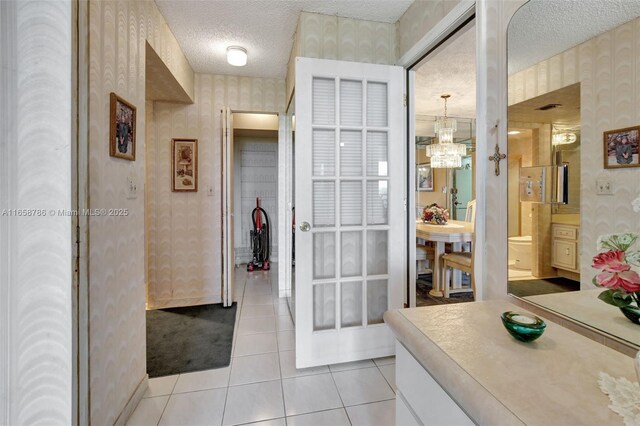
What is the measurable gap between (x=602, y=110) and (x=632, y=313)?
582mm

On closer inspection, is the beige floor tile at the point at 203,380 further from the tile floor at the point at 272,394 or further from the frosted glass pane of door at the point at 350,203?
the frosted glass pane of door at the point at 350,203

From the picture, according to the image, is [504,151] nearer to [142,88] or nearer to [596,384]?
[596,384]

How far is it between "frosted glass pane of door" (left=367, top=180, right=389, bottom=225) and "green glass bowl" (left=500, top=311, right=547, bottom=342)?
138 cm

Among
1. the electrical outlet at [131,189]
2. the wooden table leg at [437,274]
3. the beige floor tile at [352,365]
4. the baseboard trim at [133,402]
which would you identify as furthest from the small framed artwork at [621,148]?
the wooden table leg at [437,274]

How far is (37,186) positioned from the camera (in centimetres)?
101

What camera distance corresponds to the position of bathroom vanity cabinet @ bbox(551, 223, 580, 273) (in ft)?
3.08

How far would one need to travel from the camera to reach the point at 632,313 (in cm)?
76

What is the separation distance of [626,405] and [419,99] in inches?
150

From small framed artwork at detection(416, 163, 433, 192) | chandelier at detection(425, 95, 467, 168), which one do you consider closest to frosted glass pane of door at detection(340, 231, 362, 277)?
chandelier at detection(425, 95, 467, 168)

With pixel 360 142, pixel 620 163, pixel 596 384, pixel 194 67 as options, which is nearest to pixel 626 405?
pixel 596 384

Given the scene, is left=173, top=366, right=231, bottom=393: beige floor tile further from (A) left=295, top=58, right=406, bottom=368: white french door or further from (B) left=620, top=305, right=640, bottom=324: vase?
(B) left=620, top=305, right=640, bottom=324: vase

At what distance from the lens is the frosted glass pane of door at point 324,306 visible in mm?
2088

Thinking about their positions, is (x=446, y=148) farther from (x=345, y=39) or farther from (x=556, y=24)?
(x=556, y=24)

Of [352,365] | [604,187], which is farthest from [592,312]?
[352,365]
